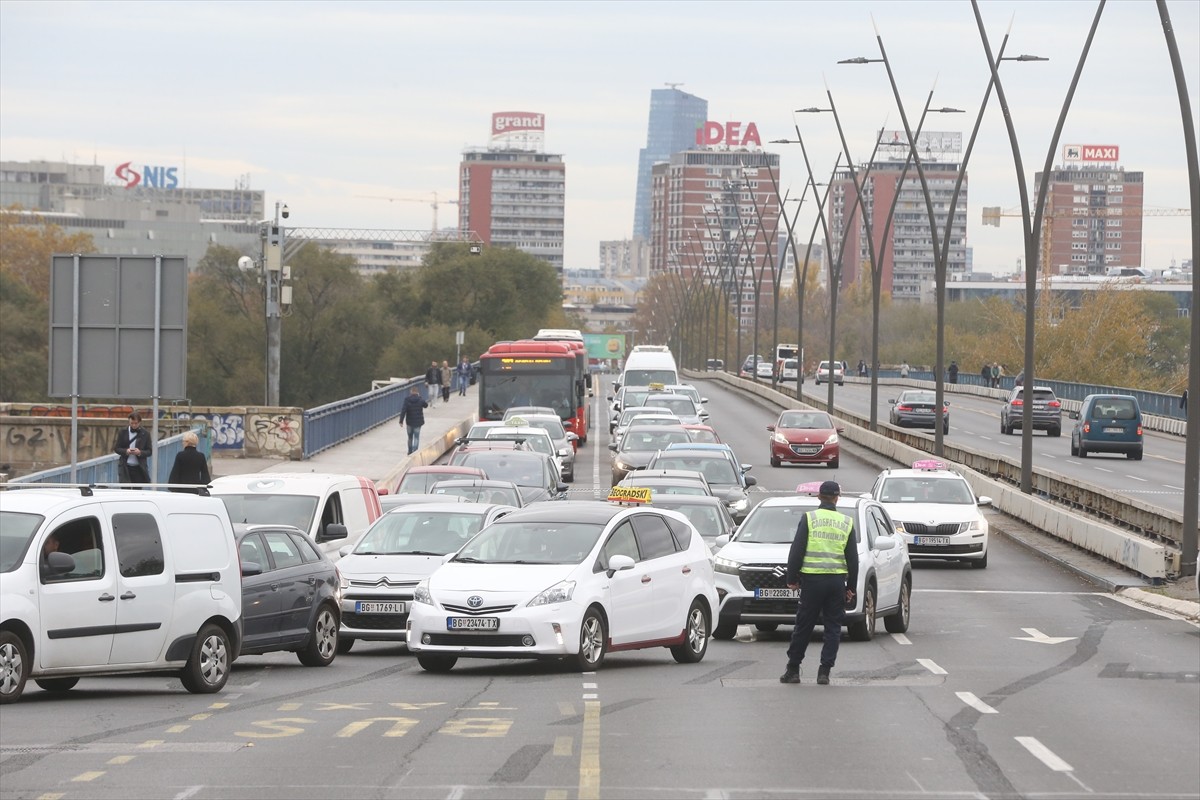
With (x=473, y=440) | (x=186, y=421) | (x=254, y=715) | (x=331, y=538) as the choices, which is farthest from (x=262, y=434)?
(x=254, y=715)

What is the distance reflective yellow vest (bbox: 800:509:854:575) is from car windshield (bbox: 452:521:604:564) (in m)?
2.11

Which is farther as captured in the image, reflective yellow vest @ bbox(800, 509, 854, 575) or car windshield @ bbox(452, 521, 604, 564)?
car windshield @ bbox(452, 521, 604, 564)

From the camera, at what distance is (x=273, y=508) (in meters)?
21.6

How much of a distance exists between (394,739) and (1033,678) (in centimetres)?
682

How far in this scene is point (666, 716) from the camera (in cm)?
1317

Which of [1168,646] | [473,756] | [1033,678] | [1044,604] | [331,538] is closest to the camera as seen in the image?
[473,756]

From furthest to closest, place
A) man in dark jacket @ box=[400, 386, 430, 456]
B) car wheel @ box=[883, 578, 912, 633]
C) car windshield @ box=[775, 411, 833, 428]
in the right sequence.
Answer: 1. car windshield @ box=[775, 411, 833, 428]
2. man in dark jacket @ box=[400, 386, 430, 456]
3. car wheel @ box=[883, 578, 912, 633]

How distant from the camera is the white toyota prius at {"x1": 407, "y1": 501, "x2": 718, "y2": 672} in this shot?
15.7 m

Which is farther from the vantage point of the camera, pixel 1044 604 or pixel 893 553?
pixel 1044 604

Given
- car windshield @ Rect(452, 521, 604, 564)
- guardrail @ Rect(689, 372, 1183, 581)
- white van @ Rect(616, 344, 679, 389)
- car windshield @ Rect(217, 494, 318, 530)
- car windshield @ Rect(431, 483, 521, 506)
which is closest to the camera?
car windshield @ Rect(452, 521, 604, 564)

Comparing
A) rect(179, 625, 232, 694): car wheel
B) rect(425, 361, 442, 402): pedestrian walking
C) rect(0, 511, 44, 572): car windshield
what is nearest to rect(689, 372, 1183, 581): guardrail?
rect(179, 625, 232, 694): car wheel

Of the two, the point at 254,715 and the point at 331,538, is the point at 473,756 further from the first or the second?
the point at 331,538

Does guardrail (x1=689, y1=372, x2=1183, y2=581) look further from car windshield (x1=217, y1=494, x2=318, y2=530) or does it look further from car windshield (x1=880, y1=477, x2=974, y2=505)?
car windshield (x1=217, y1=494, x2=318, y2=530)

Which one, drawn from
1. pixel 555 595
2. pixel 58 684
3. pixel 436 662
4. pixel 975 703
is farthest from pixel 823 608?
pixel 58 684
